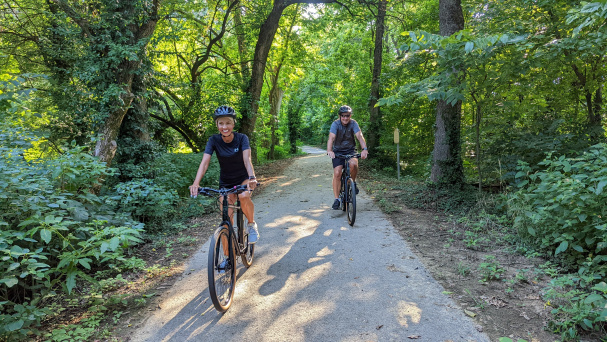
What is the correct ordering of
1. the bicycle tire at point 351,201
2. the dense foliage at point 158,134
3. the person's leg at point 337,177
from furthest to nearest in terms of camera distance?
the person's leg at point 337,177 → the bicycle tire at point 351,201 → the dense foliage at point 158,134

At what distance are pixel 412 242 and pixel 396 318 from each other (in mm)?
2276

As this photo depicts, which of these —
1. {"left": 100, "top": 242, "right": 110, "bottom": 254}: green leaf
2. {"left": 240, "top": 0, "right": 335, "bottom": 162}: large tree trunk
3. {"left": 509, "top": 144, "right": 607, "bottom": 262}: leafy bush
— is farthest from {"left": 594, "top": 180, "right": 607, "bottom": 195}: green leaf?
{"left": 240, "top": 0, "right": 335, "bottom": 162}: large tree trunk

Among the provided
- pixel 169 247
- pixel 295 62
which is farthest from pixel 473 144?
pixel 295 62

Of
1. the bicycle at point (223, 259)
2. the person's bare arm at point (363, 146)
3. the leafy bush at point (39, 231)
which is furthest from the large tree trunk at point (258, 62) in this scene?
the bicycle at point (223, 259)

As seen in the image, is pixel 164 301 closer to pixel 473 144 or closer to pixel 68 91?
pixel 68 91

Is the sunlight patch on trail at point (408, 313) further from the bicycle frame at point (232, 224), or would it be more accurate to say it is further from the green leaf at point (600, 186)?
the green leaf at point (600, 186)

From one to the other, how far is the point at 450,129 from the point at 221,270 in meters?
6.13

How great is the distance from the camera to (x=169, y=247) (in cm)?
571

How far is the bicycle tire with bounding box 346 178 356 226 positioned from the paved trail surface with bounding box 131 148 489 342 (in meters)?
0.28

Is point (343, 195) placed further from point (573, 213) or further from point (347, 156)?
point (573, 213)

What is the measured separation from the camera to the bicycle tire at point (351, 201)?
20.0 feet

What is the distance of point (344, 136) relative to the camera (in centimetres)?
676

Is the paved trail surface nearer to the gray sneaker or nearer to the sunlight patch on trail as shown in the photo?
the sunlight patch on trail

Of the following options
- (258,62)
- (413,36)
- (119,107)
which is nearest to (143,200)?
(119,107)
